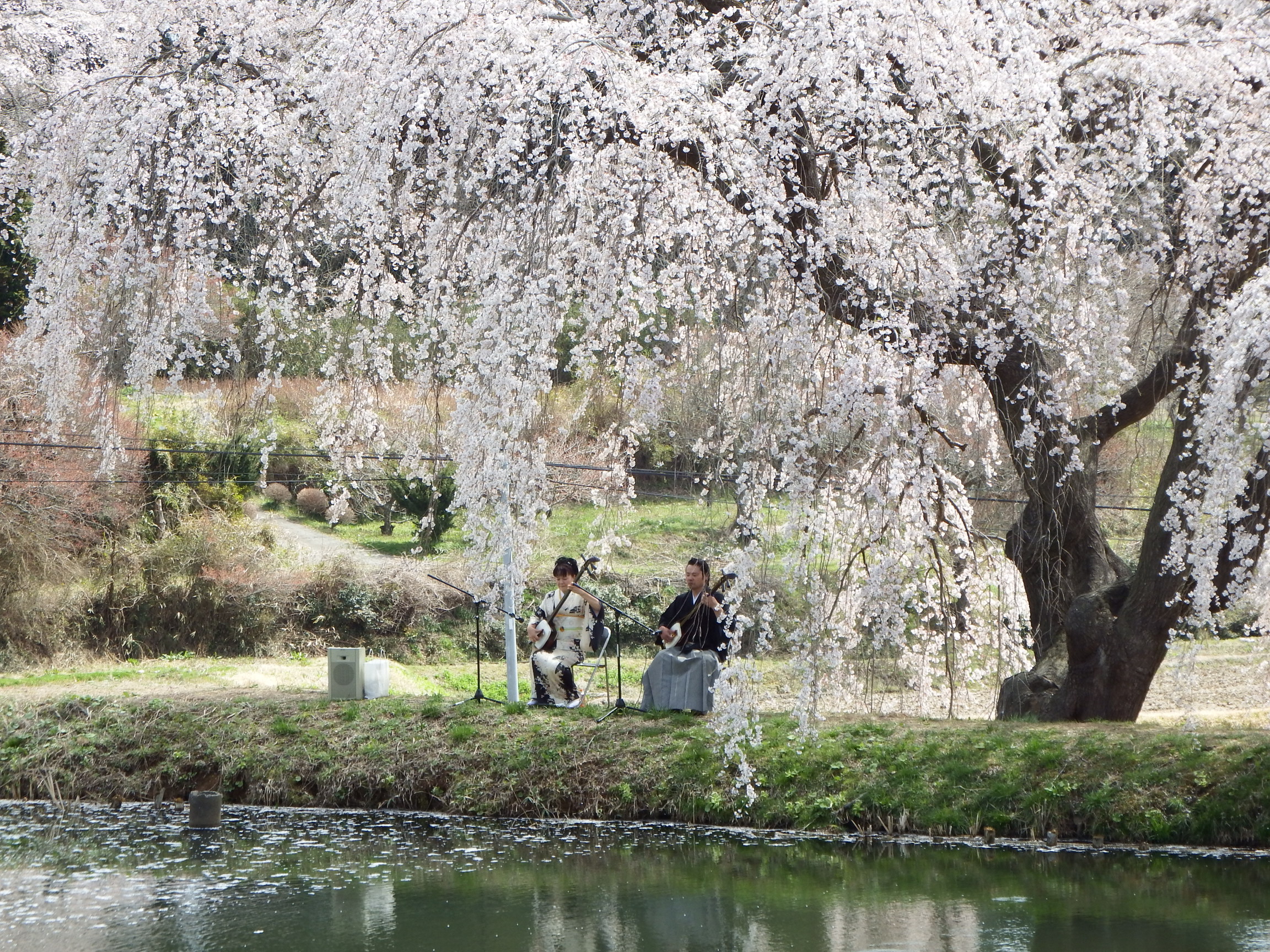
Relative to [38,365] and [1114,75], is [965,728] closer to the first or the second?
[1114,75]

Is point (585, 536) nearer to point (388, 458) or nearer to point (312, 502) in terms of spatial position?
point (312, 502)

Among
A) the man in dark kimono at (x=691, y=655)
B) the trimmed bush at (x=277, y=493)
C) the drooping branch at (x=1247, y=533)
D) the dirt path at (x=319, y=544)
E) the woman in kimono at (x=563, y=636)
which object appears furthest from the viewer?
the trimmed bush at (x=277, y=493)

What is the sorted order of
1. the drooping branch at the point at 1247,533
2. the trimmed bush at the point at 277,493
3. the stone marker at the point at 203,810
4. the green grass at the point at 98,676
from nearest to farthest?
1. the drooping branch at the point at 1247,533
2. the stone marker at the point at 203,810
3. the green grass at the point at 98,676
4. the trimmed bush at the point at 277,493

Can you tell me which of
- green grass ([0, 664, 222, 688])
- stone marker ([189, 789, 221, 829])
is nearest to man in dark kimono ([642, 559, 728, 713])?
stone marker ([189, 789, 221, 829])

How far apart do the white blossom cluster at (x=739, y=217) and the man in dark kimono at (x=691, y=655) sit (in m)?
0.98

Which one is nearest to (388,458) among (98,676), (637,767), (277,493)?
(98,676)

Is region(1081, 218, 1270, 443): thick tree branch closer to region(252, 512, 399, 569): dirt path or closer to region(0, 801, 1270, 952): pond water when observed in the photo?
region(0, 801, 1270, 952): pond water


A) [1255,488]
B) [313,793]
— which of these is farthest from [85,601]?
[1255,488]

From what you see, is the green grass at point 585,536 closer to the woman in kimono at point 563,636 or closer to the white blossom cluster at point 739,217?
the woman in kimono at point 563,636

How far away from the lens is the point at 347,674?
912cm

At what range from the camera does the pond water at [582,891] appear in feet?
15.9

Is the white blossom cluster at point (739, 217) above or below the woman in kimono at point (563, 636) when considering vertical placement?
above

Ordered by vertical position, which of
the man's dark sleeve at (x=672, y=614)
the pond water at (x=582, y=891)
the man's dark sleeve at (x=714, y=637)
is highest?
the man's dark sleeve at (x=672, y=614)

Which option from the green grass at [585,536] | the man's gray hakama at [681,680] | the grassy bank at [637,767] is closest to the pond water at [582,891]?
the grassy bank at [637,767]
